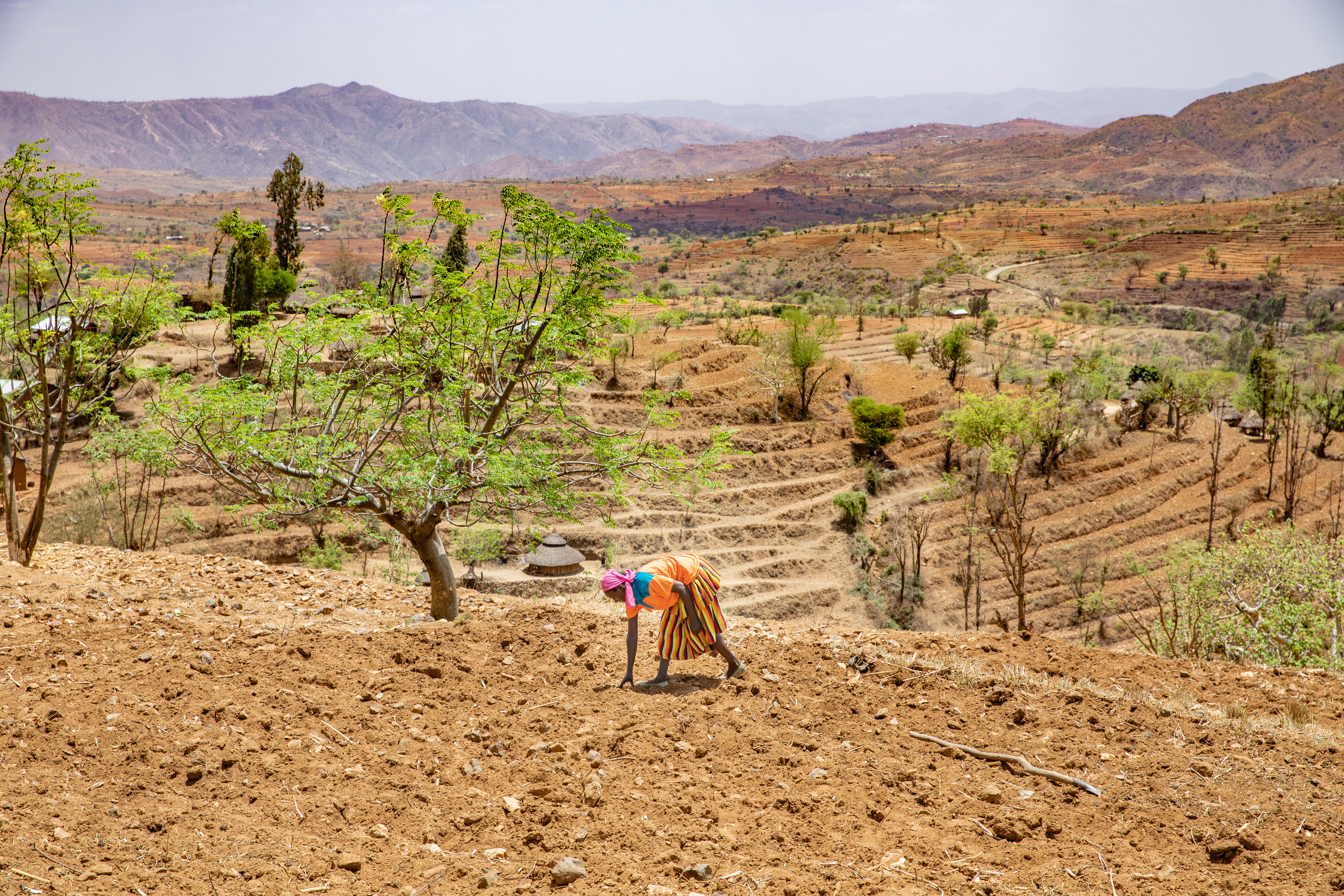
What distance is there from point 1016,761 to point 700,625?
2.23m

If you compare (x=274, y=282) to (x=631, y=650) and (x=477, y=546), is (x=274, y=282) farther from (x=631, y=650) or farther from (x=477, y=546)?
(x=631, y=650)

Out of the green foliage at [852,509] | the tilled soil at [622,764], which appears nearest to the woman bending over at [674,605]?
the tilled soil at [622,764]

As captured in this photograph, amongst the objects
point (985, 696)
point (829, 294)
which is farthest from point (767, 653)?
point (829, 294)

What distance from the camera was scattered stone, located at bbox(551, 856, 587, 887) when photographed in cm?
357

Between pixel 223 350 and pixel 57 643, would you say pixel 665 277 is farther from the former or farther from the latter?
pixel 57 643

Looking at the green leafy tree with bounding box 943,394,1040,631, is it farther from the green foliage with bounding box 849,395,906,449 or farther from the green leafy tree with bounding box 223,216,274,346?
the green leafy tree with bounding box 223,216,274,346

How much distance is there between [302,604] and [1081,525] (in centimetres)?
2643

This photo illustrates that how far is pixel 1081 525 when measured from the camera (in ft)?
88.4

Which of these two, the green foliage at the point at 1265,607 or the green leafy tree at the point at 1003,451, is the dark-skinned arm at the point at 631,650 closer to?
the green foliage at the point at 1265,607

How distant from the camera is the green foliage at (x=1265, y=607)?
10.8 metres

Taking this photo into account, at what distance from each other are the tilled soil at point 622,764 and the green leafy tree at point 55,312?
422 centimetres

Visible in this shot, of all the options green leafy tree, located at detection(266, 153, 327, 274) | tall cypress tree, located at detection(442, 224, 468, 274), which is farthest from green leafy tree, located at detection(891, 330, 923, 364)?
green leafy tree, located at detection(266, 153, 327, 274)

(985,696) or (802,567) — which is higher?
(985,696)

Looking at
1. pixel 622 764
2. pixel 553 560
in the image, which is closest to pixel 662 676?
pixel 622 764
